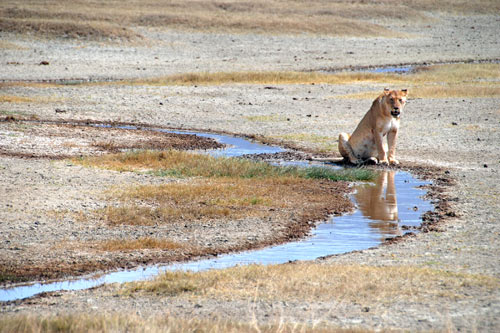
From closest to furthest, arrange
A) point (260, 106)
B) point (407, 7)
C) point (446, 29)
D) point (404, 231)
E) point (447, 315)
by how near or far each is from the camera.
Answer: point (447, 315) < point (404, 231) < point (260, 106) < point (446, 29) < point (407, 7)

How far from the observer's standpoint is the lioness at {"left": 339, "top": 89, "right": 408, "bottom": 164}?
16.9 metres

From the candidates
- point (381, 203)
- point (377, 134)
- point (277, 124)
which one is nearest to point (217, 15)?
point (277, 124)

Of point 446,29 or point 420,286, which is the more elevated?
point 446,29

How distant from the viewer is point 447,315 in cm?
737

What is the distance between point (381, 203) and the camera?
1380 cm

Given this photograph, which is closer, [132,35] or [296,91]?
[296,91]

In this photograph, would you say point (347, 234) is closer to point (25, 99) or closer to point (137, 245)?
point (137, 245)

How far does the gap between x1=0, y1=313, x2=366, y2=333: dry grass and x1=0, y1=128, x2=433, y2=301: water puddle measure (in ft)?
6.39

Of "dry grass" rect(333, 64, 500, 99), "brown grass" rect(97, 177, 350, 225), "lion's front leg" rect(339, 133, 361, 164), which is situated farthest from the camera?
"dry grass" rect(333, 64, 500, 99)

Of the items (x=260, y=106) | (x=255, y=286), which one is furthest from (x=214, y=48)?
(x=255, y=286)

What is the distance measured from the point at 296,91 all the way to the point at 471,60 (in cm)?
1811

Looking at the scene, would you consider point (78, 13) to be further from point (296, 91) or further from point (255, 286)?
point (255, 286)

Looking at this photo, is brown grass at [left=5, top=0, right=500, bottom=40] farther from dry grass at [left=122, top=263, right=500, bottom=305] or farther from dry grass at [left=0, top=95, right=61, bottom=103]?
dry grass at [left=122, top=263, right=500, bottom=305]

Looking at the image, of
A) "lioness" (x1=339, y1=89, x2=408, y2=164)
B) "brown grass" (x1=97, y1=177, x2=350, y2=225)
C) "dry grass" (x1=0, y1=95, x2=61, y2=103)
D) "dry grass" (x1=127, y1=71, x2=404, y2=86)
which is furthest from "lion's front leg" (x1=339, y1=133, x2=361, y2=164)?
"dry grass" (x1=127, y1=71, x2=404, y2=86)
